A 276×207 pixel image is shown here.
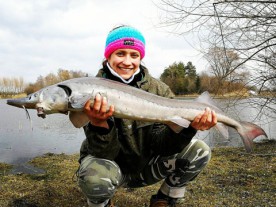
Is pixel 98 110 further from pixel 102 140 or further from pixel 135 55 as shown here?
pixel 135 55

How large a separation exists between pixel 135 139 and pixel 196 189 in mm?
1816

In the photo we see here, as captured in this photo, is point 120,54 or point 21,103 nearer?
point 21,103

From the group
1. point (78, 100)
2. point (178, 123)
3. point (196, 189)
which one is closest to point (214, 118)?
point (178, 123)

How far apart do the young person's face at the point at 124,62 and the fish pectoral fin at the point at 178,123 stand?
69 cm

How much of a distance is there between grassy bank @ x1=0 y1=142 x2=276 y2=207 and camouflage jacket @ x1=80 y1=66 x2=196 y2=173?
888 mm

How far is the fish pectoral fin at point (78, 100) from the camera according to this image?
240cm

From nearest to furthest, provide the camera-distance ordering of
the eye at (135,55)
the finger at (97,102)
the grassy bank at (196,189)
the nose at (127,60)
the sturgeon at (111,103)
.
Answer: the sturgeon at (111,103), the finger at (97,102), the nose at (127,60), the eye at (135,55), the grassy bank at (196,189)

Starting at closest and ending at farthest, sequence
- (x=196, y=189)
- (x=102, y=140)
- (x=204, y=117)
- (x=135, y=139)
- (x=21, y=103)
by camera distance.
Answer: (x=21, y=103), (x=102, y=140), (x=204, y=117), (x=135, y=139), (x=196, y=189)

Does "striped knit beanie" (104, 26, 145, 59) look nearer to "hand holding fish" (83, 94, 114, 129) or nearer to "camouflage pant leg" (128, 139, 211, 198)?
"hand holding fish" (83, 94, 114, 129)

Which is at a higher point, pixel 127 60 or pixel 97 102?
pixel 127 60

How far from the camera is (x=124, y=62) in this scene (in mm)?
3107

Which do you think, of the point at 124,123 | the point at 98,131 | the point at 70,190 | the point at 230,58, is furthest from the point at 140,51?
the point at 230,58

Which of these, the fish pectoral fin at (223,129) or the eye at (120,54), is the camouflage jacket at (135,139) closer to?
the eye at (120,54)

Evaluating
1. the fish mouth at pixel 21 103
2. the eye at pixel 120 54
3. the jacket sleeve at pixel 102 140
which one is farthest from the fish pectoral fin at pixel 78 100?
the eye at pixel 120 54
